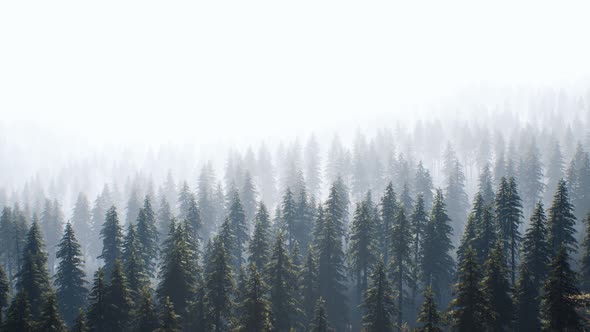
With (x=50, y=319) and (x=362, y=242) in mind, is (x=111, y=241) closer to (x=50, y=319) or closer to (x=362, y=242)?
(x=50, y=319)

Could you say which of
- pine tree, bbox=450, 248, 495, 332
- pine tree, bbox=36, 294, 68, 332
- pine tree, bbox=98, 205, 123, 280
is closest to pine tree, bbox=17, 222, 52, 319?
pine tree, bbox=98, 205, 123, 280

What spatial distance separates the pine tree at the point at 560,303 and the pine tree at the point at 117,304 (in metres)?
32.3

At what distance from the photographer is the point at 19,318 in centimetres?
3114

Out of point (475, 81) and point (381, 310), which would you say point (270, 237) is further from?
point (475, 81)

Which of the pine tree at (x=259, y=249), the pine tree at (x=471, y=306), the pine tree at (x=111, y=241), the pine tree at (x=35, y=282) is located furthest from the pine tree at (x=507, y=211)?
the pine tree at (x=35, y=282)

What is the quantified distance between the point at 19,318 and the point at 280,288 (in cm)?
2097

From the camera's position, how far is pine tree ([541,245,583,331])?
2616 cm

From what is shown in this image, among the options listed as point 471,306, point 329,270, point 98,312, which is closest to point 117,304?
point 98,312

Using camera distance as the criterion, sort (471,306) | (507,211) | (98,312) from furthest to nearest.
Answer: (507,211) → (98,312) → (471,306)

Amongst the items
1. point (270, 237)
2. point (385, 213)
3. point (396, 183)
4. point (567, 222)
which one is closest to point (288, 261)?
point (270, 237)

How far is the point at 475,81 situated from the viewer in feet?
630

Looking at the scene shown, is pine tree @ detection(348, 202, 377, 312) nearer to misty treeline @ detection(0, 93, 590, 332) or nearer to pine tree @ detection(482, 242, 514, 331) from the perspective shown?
misty treeline @ detection(0, 93, 590, 332)

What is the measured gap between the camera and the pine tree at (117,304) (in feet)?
111

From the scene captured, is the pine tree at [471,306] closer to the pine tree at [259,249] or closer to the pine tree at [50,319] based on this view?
the pine tree at [259,249]
